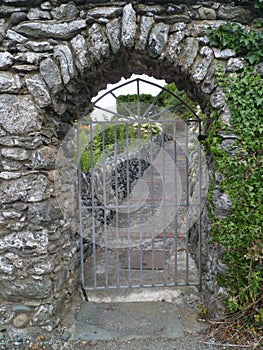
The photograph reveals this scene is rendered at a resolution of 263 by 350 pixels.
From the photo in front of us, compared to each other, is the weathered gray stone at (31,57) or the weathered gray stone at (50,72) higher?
the weathered gray stone at (31,57)

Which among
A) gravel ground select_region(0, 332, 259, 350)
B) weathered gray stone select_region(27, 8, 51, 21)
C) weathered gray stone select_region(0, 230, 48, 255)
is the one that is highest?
weathered gray stone select_region(27, 8, 51, 21)

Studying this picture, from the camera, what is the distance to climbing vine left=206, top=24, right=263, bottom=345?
2.50 m

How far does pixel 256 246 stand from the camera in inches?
97.7

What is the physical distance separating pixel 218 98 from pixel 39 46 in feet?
5.00

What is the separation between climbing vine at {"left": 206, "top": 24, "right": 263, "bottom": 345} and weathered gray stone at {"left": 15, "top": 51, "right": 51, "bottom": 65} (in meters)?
1.40


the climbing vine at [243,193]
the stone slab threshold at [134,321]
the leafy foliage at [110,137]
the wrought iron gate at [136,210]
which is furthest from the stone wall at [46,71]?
the leafy foliage at [110,137]

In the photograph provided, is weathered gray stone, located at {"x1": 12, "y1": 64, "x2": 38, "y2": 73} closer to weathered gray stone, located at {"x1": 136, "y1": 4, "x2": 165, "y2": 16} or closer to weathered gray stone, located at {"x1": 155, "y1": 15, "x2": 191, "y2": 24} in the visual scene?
weathered gray stone, located at {"x1": 136, "y1": 4, "x2": 165, "y2": 16}

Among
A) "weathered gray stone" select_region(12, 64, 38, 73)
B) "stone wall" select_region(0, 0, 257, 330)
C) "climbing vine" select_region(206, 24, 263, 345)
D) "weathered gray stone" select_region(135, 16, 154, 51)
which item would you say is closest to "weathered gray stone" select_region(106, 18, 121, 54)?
"stone wall" select_region(0, 0, 257, 330)

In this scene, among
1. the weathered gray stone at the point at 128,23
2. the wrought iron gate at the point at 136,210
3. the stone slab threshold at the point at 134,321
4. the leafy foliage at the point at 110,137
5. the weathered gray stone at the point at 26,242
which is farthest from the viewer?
the leafy foliage at the point at 110,137

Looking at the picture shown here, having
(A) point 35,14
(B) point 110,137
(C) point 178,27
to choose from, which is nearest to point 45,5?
(A) point 35,14

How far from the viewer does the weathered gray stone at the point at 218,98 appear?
2.55 meters

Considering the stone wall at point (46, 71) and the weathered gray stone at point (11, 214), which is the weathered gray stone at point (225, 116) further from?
the weathered gray stone at point (11, 214)

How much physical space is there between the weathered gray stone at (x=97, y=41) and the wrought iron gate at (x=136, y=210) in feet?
2.02

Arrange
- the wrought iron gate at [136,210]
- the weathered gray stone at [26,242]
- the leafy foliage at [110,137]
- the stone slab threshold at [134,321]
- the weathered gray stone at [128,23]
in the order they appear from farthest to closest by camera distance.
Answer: the leafy foliage at [110,137] → the wrought iron gate at [136,210] → the stone slab threshold at [134,321] → the weathered gray stone at [26,242] → the weathered gray stone at [128,23]
